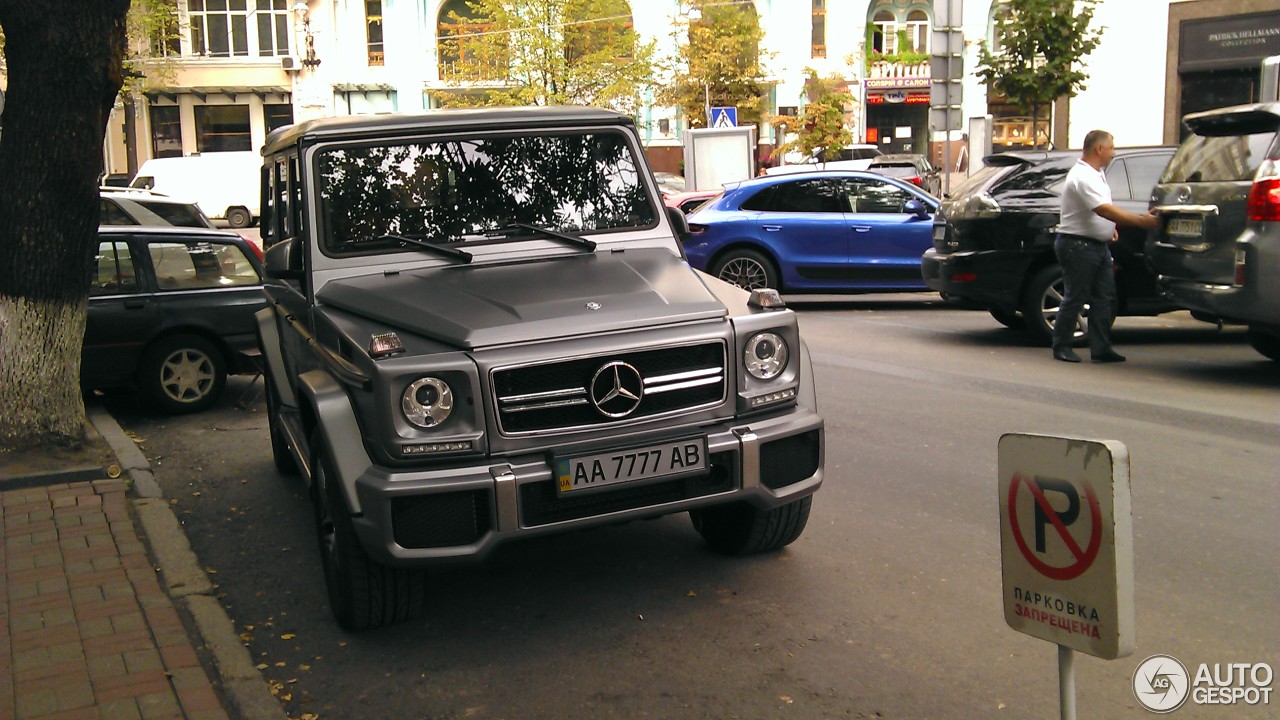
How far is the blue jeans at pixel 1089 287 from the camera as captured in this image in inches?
394

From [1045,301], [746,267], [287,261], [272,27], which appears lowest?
[1045,301]

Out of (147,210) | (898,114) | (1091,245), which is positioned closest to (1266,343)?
(1091,245)

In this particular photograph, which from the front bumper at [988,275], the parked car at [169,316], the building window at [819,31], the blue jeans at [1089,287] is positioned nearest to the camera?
the parked car at [169,316]

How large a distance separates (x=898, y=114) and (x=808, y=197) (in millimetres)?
36463

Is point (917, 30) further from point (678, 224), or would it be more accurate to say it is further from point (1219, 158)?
point (678, 224)

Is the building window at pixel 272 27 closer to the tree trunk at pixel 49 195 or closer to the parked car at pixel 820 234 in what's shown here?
the parked car at pixel 820 234

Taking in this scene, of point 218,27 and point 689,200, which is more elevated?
point 218,27

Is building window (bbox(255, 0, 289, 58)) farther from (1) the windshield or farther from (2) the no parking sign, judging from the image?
(2) the no parking sign

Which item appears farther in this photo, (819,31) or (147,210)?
(819,31)

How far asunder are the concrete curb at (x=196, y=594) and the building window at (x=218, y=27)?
4769cm

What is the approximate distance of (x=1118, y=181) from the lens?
11.3 meters

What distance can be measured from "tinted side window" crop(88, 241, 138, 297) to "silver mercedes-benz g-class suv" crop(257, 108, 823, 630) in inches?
169

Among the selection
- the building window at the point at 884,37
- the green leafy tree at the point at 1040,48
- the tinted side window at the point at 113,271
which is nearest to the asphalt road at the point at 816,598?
the tinted side window at the point at 113,271

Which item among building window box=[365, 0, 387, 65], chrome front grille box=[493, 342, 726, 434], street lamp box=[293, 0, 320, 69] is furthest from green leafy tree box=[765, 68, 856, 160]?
chrome front grille box=[493, 342, 726, 434]
